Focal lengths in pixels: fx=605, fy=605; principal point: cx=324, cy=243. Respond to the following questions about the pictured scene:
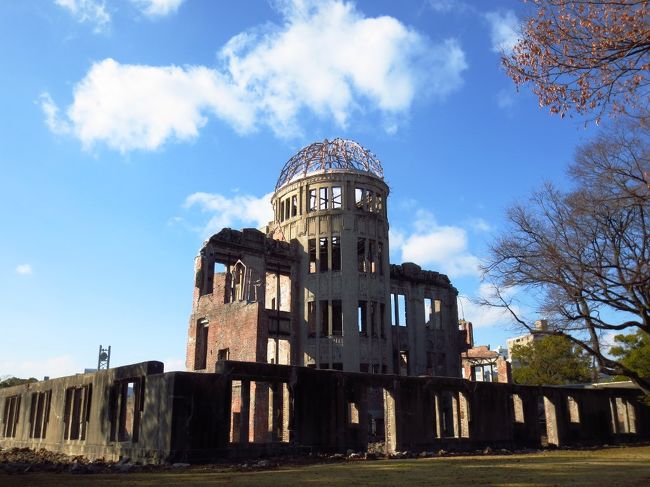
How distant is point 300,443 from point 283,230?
61.2 feet

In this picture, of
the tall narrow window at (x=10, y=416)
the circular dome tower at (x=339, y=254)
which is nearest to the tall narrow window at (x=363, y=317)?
the circular dome tower at (x=339, y=254)

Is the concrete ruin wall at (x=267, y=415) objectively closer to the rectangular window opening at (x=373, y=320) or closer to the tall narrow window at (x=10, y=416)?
the tall narrow window at (x=10, y=416)

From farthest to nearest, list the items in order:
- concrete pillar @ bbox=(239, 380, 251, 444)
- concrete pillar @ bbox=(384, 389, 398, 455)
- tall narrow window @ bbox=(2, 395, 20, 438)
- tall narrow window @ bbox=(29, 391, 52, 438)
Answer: tall narrow window @ bbox=(2, 395, 20, 438), tall narrow window @ bbox=(29, 391, 52, 438), concrete pillar @ bbox=(384, 389, 398, 455), concrete pillar @ bbox=(239, 380, 251, 444)

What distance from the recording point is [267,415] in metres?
23.3

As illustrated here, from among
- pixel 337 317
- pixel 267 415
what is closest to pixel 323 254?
pixel 337 317

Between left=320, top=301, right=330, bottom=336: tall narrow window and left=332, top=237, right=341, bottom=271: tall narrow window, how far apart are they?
7.81 feet

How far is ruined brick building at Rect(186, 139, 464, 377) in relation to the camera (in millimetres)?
31511

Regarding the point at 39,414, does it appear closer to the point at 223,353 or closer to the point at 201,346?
the point at 201,346

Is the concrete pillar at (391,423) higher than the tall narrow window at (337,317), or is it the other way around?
the tall narrow window at (337,317)

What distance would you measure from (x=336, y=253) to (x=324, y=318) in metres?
3.95

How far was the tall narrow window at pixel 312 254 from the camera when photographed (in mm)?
34875

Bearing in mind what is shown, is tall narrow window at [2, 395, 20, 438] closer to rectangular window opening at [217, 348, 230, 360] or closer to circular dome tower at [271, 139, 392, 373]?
rectangular window opening at [217, 348, 230, 360]

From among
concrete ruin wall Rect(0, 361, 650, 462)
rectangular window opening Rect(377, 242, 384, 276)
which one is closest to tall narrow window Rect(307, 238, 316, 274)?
rectangular window opening Rect(377, 242, 384, 276)

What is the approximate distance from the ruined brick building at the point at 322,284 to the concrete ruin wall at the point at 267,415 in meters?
4.95
